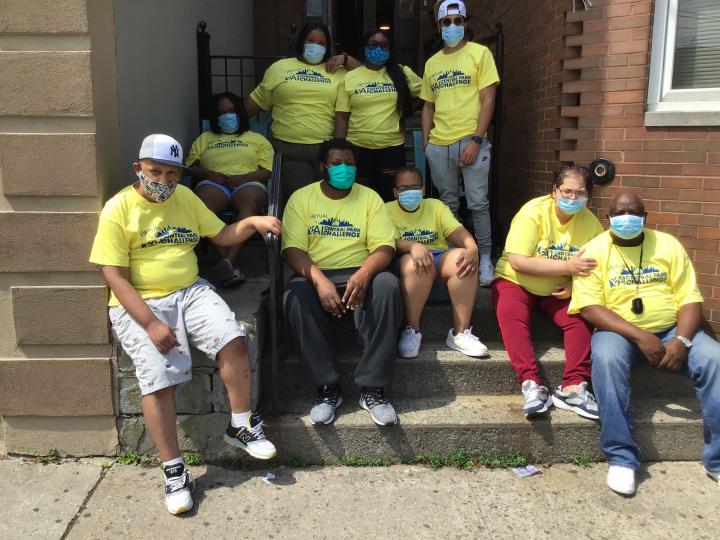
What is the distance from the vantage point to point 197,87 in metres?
5.67

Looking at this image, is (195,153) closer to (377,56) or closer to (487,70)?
(377,56)

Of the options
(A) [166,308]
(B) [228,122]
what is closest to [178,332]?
(A) [166,308]

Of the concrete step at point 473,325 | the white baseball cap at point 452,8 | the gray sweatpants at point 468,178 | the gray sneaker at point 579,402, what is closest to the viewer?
the gray sneaker at point 579,402

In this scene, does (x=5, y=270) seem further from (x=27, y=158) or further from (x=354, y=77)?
(x=354, y=77)

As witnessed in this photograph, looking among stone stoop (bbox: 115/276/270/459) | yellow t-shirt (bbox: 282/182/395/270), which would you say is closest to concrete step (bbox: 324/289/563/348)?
yellow t-shirt (bbox: 282/182/395/270)

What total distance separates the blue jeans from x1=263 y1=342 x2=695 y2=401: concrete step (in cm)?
43

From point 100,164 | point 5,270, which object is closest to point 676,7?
point 100,164

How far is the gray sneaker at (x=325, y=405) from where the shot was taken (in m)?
3.29

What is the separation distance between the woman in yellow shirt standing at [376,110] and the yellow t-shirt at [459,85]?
0.28m

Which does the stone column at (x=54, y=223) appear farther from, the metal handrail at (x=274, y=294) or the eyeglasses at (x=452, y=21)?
the eyeglasses at (x=452, y=21)

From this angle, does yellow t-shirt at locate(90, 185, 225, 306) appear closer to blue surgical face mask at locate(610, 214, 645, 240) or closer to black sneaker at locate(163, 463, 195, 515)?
black sneaker at locate(163, 463, 195, 515)

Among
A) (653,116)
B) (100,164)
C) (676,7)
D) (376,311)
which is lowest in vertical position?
(376,311)

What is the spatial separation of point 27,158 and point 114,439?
154cm

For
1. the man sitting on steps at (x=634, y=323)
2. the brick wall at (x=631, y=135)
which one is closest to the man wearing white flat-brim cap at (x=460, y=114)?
the brick wall at (x=631, y=135)
